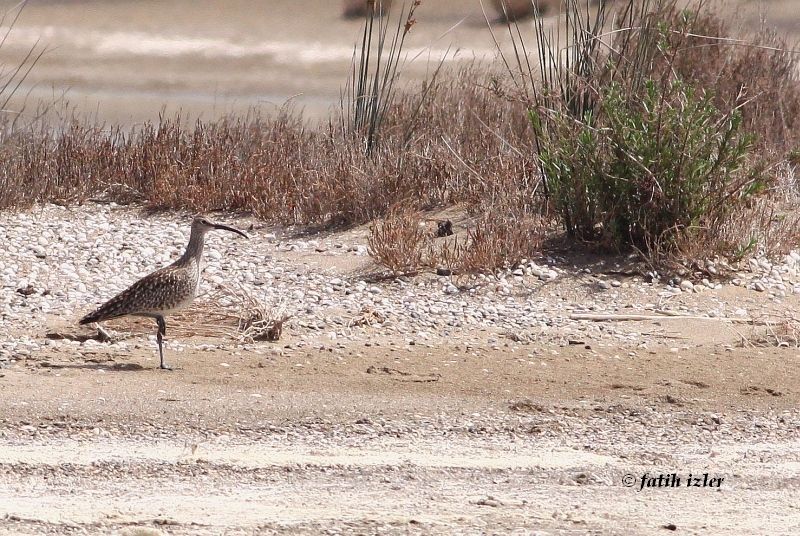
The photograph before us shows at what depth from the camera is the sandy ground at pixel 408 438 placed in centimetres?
553

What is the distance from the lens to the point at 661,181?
10.7 metres

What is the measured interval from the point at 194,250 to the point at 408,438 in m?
2.54

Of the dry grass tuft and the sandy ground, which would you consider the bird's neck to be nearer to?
the sandy ground

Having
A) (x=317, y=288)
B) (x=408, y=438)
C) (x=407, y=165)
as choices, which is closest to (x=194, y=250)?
(x=317, y=288)

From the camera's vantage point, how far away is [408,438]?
6.84m

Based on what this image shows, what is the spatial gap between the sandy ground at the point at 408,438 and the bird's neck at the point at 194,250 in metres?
0.66

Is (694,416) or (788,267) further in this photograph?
(788,267)

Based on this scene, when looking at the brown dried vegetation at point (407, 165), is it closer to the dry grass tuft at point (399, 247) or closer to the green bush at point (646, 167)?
the dry grass tuft at point (399, 247)

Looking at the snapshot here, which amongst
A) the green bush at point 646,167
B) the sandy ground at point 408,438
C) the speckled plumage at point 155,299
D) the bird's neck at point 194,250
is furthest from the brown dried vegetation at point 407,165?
the speckled plumage at point 155,299

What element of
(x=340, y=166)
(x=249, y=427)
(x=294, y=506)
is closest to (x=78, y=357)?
(x=249, y=427)

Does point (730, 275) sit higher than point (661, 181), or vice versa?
point (661, 181)

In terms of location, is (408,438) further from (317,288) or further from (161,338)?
(317,288)

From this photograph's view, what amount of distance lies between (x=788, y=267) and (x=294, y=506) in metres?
6.74

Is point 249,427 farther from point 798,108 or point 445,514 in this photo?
point 798,108
